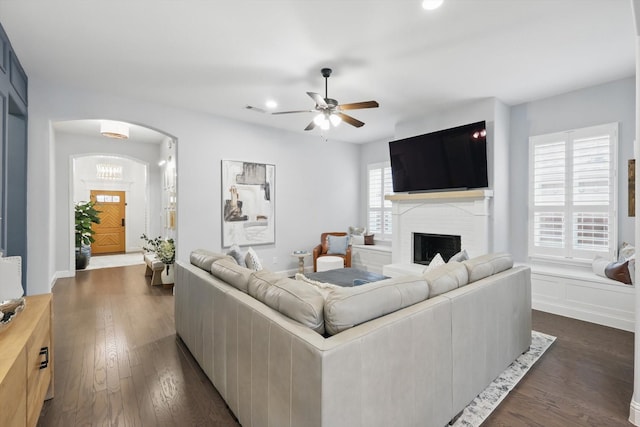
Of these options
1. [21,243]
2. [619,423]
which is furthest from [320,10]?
[21,243]

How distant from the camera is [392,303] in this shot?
1.62 m

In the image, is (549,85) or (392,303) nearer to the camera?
(392,303)

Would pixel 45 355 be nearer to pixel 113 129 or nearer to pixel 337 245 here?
pixel 337 245

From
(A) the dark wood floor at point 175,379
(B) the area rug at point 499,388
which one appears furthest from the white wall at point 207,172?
(B) the area rug at point 499,388

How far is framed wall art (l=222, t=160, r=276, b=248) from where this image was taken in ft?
16.5

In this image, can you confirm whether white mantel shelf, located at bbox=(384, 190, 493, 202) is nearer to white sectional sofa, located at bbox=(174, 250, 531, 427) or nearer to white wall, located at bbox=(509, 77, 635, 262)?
white wall, located at bbox=(509, 77, 635, 262)

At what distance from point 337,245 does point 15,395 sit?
4.96 m

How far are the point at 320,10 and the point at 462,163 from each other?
3092 mm

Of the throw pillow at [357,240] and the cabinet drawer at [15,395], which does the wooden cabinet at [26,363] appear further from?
the throw pillow at [357,240]

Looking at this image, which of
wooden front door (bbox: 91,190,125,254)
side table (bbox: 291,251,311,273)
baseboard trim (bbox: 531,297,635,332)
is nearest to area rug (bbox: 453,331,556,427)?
baseboard trim (bbox: 531,297,635,332)

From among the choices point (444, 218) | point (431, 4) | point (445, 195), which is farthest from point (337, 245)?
point (431, 4)

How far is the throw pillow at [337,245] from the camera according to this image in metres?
5.95

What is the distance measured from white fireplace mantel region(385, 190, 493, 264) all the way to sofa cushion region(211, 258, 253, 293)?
3.47 meters

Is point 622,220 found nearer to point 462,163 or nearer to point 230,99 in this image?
point 462,163
